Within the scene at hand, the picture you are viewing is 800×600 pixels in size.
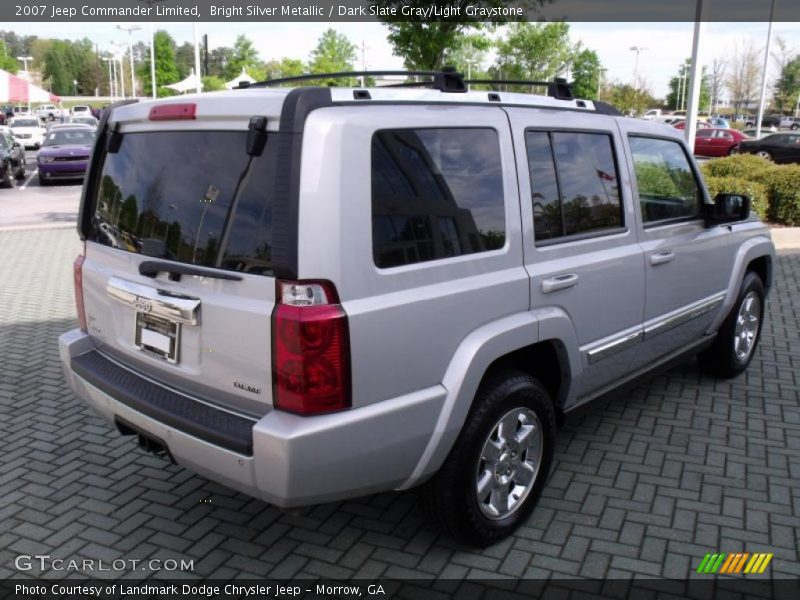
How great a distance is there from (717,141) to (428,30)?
79.9 ft

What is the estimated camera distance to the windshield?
69.9ft

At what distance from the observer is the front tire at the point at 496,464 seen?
3.13 m

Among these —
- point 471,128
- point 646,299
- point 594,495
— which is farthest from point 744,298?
point 471,128

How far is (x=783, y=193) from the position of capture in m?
13.6

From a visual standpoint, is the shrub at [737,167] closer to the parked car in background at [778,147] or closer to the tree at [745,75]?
the parked car in background at [778,147]

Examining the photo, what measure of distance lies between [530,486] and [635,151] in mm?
2002

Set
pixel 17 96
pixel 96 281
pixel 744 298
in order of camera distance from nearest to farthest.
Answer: pixel 96 281
pixel 744 298
pixel 17 96

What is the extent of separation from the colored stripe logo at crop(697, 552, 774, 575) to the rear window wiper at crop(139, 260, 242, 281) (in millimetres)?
2353

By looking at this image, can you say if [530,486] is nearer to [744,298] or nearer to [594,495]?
[594,495]

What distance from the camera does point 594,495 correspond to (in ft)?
12.7

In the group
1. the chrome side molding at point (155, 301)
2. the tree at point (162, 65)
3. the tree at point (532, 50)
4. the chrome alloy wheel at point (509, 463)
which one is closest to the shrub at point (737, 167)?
the chrome alloy wheel at point (509, 463)

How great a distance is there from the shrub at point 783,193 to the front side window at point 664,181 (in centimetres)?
1014

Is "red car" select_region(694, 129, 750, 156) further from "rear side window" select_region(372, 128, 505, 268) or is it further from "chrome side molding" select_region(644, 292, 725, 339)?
"rear side window" select_region(372, 128, 505, 268)

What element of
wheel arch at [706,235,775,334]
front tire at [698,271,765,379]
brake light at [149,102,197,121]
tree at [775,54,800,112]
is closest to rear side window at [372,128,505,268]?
brake light at [149,102,197,121]
